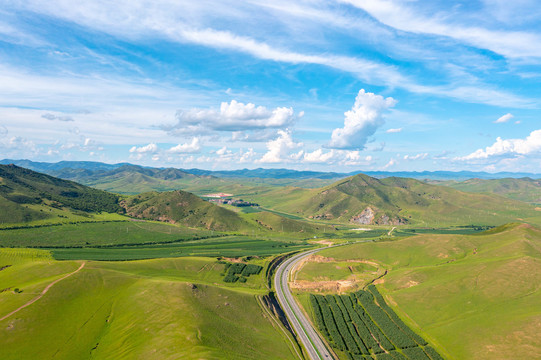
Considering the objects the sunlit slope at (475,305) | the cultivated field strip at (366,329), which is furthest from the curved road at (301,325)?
the sunlit slope at (475,305)

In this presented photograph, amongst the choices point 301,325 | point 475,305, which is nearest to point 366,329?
point 301,325

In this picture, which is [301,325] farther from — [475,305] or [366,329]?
[475,305]

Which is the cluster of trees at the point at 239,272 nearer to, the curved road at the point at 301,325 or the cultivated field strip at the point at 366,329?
the curved road at the point at 301,325

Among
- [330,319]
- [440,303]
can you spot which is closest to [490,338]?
[440,303]

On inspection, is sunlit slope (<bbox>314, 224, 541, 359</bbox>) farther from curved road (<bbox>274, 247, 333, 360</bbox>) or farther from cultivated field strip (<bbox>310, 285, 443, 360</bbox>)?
curved road (<bbox>274, 247, 333, 360</bbox>)

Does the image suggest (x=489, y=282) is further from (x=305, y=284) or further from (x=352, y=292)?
(x=305, y=284)

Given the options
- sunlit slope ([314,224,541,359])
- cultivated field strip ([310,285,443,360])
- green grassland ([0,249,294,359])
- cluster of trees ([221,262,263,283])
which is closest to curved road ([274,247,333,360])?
cultivated field strip ([310,285,443,360])
